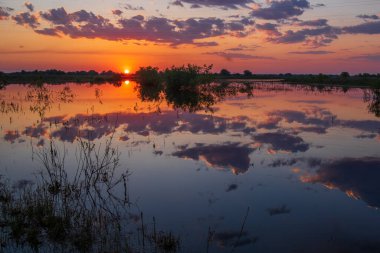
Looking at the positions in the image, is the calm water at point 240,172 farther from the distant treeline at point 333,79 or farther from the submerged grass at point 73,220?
the distant treeline at point 333,79

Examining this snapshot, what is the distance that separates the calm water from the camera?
7672 millimetres

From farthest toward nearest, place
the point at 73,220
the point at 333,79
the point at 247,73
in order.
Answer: the point at 247,73
the point at 333,79
the point at 73,220

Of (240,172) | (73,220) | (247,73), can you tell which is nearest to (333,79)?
(247,73)

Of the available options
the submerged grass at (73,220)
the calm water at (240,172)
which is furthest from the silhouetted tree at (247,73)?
the submerged grass at (73,220)

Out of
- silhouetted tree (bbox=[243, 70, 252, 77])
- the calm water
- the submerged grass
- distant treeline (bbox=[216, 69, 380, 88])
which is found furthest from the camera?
silhouetted tree (bbox=[243, 70, 252, 77])

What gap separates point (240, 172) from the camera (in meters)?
12.0

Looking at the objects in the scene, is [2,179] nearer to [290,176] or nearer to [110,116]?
Answer: [290,176]

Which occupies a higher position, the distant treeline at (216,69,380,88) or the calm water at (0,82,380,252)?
the distant treeline at (216,69,380,88)

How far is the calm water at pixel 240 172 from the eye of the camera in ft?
25.2

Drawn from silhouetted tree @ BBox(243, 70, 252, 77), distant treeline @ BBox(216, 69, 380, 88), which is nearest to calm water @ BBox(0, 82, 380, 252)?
distant treeline @ BBox(216, 69, 380, 88)

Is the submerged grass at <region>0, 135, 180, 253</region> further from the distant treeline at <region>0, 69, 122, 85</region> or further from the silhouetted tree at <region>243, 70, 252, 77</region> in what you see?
the silhouetted tree at <region>243, 70, 252, 77</region>

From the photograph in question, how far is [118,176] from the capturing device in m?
11.4

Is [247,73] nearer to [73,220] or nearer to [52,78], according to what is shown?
[52,78]

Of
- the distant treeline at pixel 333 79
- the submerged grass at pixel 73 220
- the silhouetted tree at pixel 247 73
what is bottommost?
the submerged grass at pixel 73 220
